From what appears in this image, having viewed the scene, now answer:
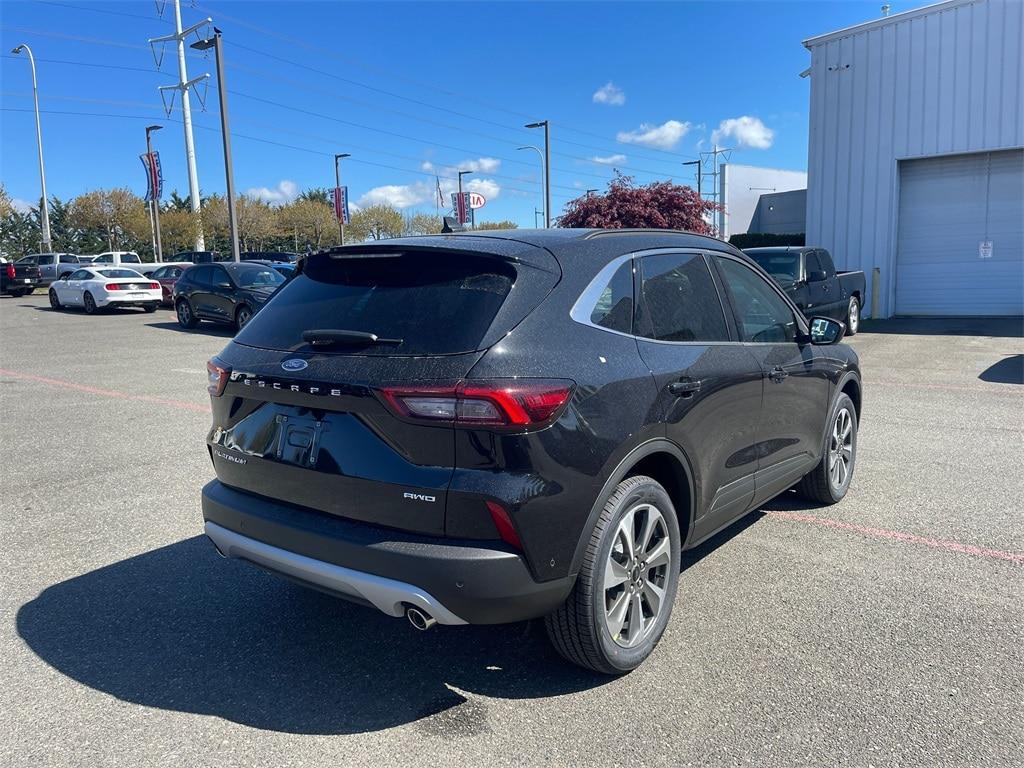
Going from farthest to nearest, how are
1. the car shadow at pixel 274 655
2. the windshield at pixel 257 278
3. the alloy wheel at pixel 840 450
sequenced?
the windshield at pixel 257 278 → the alloy wheel at pixel 840 450 → the car shadow at pixel 274 655

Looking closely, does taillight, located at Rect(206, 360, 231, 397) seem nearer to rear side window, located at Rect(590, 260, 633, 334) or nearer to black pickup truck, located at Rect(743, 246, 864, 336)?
rear side window, located at Rect(590, 260, 633, 334)

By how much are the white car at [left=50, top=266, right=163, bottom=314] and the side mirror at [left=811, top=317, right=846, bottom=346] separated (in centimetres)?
2246

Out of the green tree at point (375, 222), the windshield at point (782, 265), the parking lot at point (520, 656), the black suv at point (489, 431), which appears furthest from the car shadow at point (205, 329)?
the green tree at point (375, 222)

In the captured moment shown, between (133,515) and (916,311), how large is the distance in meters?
20.0

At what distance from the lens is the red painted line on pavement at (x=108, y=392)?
9143mm

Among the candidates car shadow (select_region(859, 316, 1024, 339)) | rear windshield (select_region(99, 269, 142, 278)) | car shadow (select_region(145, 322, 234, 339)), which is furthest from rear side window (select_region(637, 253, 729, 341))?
rear windshield (select_region(99, 269, 142, 278))

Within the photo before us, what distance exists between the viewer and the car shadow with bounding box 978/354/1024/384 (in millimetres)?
10859

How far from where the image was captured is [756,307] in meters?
4.47

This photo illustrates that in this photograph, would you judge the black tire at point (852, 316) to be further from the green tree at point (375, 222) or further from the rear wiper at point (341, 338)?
the green tree at point (375, 222)

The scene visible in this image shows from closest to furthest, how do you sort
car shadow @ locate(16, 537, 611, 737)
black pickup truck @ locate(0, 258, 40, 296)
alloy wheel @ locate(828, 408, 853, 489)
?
car shadow @ locate(16, 537, 611, 737) → alloy wheel @ locate(828, 408, 853, 489) → black pickup truck @ locate(0, 258, 40, 296)

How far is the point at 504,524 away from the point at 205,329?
737 inches

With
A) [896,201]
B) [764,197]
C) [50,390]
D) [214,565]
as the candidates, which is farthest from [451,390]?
[764,197]

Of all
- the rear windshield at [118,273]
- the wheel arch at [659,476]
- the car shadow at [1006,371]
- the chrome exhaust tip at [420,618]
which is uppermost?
the rear windshield at [118,273]

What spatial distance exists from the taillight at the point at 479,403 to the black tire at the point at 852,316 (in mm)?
15449
